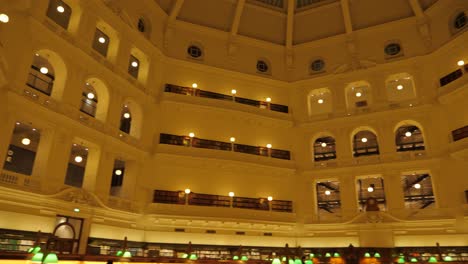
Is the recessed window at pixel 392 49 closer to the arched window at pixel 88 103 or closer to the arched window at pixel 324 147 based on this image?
the arched window at pixel 324 147

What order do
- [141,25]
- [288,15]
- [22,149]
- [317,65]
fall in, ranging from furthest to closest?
[317,65]
[288,15]
[141,25]
[22,149]

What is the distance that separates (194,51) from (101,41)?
5.97 m

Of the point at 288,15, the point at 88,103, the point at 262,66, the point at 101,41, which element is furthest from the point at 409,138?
the point at 88,103

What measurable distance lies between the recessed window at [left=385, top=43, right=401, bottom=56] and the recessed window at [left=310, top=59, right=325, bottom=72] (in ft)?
13.4

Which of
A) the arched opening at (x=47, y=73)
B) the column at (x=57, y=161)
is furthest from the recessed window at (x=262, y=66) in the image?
the column at (x=57, y=161)

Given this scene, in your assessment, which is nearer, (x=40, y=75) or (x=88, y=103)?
(x=40, y=75)

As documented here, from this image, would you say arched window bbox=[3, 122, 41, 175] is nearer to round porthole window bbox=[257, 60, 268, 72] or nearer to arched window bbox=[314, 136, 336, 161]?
round porthole window bbox=[257, 60, 268, 72]

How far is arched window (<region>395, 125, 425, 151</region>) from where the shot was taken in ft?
84.7

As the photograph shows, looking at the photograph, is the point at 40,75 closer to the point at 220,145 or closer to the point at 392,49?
the point at 220,145

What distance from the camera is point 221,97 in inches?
879

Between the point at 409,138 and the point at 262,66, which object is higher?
the point at 262,66

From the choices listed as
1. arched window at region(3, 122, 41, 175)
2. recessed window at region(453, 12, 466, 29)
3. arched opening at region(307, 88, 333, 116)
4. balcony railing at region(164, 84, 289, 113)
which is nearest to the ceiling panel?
recessed window at region(453, 12, 466, 29)

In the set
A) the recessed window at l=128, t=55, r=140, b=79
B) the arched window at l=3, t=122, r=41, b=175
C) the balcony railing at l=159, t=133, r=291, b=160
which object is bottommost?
the arched window at l=3, t=122, r=41, b=175

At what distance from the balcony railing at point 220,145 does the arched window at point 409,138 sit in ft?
33.2
